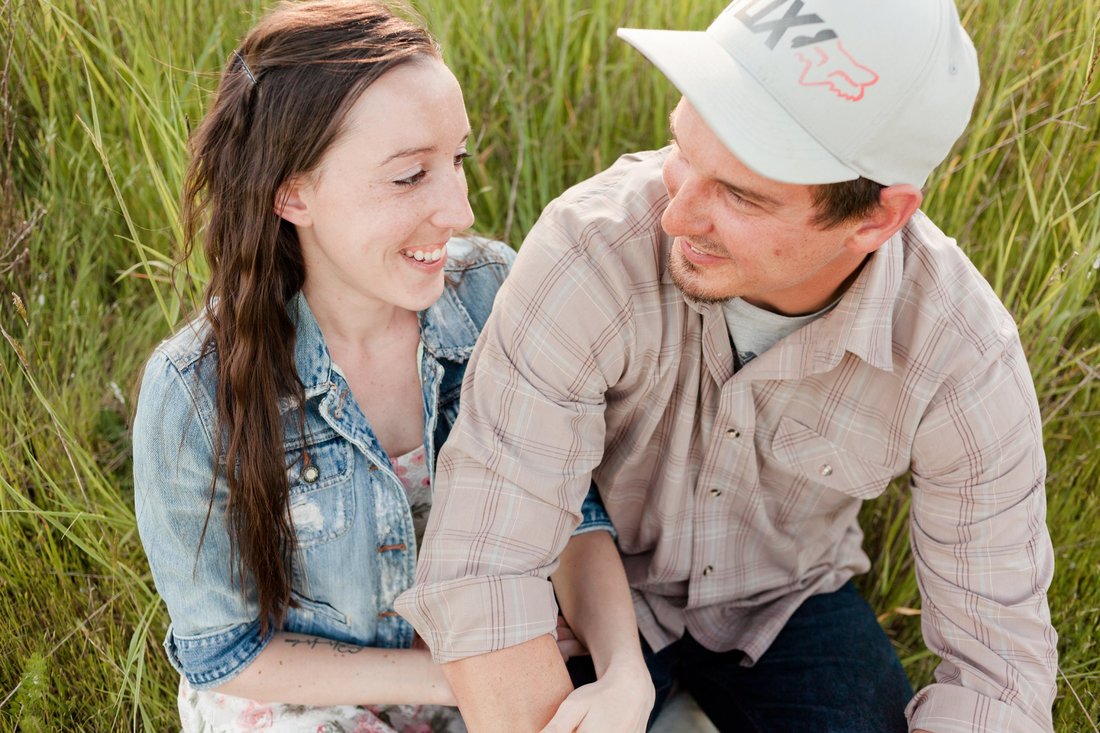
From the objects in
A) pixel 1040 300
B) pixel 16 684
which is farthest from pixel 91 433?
pixel 1040 300

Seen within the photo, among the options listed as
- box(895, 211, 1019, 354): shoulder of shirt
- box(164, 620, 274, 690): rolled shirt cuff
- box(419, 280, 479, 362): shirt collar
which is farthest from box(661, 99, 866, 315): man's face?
box(164, 620, 274, 690): rolled shirt cuff

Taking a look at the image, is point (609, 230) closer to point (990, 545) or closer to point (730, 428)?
point (730, 428)

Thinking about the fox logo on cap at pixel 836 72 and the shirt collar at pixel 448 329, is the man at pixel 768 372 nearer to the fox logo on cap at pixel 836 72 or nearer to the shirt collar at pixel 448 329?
the fox logo on cap at pixel 836 72

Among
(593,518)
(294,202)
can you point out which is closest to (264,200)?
(294,202)

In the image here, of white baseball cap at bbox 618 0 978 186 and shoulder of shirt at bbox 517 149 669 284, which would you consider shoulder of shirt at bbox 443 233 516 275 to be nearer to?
shoulder of shirt at bbox 517 149 669 284

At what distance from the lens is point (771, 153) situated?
159cm

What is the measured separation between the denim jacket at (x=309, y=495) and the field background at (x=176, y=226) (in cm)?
27

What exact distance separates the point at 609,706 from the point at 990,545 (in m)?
0.73

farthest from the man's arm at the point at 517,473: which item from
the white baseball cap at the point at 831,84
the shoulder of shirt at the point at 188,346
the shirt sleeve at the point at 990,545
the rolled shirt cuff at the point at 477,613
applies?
the shirt sleeve at the point at 990,545

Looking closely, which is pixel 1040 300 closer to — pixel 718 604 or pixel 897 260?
pixel 897 260

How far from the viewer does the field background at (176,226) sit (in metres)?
2.12

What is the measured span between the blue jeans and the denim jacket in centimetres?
44

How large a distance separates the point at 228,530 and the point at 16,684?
69 centimetres

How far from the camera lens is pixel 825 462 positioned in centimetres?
198
